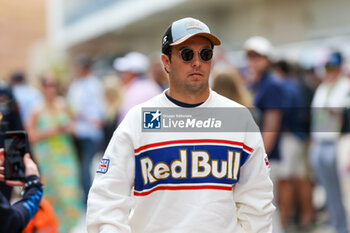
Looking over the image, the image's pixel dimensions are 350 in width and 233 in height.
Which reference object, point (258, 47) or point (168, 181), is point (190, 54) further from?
point (258, 47)

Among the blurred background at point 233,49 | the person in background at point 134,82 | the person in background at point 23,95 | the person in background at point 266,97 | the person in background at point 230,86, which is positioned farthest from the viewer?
the person in background at point 23,95

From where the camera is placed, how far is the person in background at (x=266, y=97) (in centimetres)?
482

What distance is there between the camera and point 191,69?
2.43m

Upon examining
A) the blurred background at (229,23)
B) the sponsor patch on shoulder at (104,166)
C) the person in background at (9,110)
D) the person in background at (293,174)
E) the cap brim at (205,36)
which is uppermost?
the blurred background at (229,23)

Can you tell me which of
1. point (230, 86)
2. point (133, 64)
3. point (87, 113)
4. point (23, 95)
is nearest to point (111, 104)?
point (87, 113)

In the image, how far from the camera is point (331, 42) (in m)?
8.66

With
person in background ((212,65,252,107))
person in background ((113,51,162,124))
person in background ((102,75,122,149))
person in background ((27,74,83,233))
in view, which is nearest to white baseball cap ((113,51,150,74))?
person in background ((113,51,162,124))

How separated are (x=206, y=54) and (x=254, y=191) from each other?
24.7 inches

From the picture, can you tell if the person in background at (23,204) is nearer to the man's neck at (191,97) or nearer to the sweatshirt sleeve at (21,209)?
the sweatshirt sleeve at (21,209)

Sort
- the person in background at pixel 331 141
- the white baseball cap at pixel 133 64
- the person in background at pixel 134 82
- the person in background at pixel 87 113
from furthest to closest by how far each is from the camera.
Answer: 1. the person in background at pixel 87 113
2. the white baseball cap at pixel 133 64
3. the person in background at pixel 134 82
4. the person in background at pixel 331 141

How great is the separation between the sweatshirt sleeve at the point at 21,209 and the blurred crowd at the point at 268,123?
1957 millimetres

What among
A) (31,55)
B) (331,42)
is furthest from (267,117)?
(31,55)

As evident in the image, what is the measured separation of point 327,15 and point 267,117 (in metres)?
5.08

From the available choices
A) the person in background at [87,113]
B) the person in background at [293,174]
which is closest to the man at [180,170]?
the person in background at [293,174]
